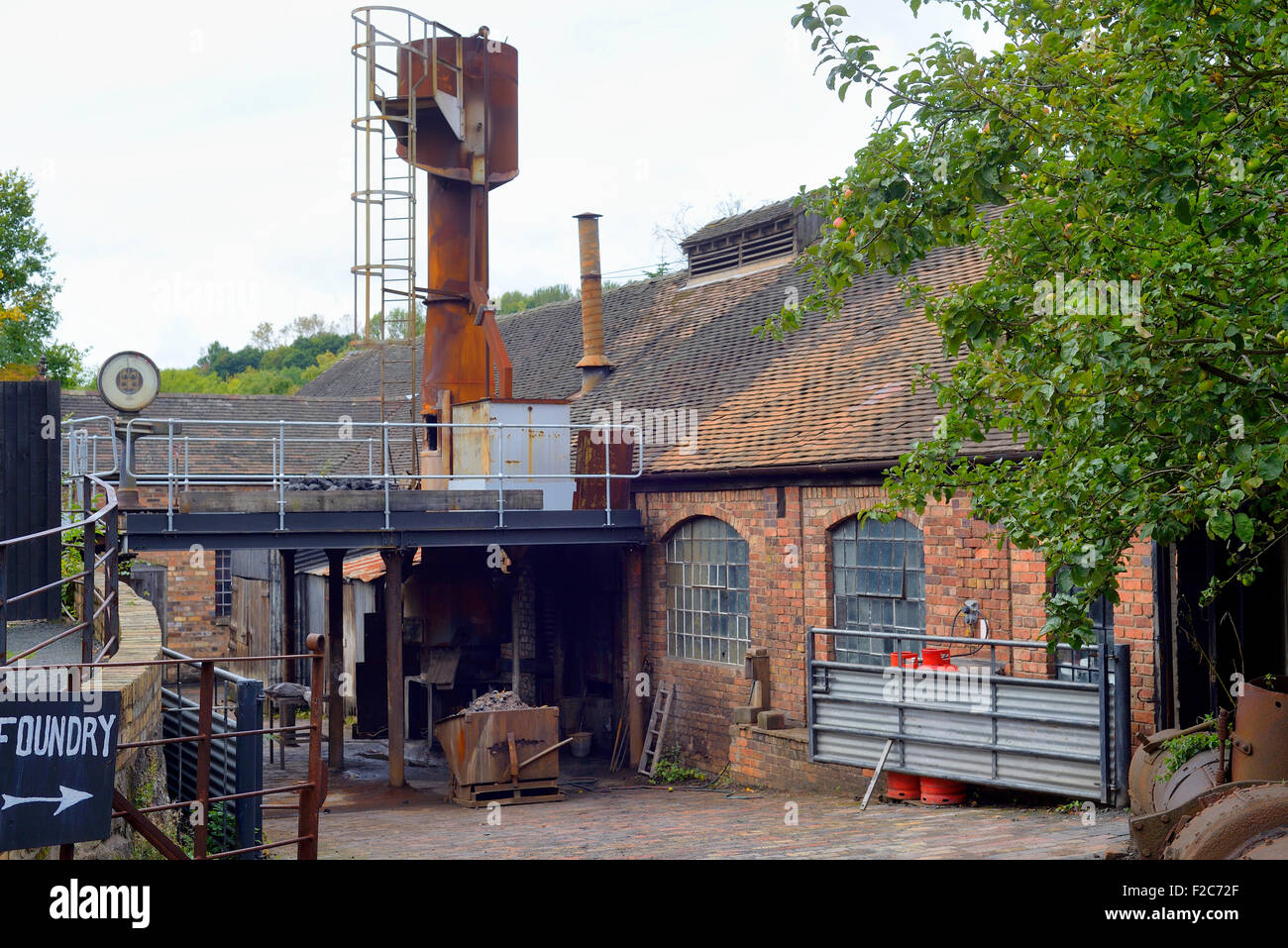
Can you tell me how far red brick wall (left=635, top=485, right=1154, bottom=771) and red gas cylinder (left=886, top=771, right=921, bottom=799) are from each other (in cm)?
159

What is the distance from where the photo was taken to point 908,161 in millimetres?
6723

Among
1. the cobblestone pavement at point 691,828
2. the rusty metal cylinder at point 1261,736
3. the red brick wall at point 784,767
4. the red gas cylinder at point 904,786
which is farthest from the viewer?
the red brick wall at point 784,767

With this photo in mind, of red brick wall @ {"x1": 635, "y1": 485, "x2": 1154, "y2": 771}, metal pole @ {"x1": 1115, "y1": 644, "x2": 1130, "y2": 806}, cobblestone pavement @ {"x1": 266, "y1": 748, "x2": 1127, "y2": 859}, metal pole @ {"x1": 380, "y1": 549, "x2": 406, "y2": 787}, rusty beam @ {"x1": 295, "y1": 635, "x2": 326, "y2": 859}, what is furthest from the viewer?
metal pole @ {"x1": 380, "y1": 549, "x2": 406, "y2": 787}

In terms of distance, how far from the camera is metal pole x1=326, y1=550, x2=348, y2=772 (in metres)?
17.4

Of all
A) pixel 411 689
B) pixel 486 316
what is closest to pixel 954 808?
pixel 486 316

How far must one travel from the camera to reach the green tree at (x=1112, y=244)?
5535mm

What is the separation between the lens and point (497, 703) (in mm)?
15102

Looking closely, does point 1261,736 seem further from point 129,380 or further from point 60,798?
point 129,380

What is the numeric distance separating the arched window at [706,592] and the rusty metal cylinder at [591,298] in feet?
18.0

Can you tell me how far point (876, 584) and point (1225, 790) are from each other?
320 inches

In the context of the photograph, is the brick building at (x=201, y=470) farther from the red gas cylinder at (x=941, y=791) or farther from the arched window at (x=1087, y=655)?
the arched window at (x=1087, y=655)

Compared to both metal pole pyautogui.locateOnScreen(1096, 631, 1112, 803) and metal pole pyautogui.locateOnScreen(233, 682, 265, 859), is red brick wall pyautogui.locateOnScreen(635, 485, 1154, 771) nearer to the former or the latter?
metal pole pyautogui.locateOnScreen(1096, 631, 1112, 803)

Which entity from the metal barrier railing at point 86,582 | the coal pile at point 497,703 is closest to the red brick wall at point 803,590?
the coal pile at point 497,703

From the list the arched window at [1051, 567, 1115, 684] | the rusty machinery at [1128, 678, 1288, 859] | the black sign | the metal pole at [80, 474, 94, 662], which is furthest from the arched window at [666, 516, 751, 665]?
the black sign
